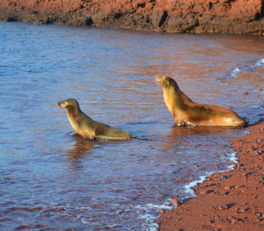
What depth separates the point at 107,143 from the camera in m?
6.63

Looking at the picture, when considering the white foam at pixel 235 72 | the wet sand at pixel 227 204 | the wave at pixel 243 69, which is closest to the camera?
the wet sand at pixel 227 204

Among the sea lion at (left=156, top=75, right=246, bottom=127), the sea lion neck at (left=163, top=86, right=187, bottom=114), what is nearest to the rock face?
the sea lion neck at (left=163, top=86, right=187, bottom=114)

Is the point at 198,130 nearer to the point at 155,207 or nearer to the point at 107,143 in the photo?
the point at 107,143

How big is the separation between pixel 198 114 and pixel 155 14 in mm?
23508

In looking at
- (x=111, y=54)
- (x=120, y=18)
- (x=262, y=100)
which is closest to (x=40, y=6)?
(x=120, y=18)

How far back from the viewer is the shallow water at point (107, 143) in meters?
4.38

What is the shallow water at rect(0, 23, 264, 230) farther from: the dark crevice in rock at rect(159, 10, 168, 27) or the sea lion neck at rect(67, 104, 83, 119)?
the dark crevice in rock at rect(159, 10, 168, 27)

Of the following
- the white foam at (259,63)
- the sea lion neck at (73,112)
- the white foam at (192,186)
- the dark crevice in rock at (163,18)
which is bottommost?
the white foam at (259,63)

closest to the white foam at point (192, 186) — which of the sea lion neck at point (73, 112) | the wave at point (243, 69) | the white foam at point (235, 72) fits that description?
the sea lion neck at point (73, 112)

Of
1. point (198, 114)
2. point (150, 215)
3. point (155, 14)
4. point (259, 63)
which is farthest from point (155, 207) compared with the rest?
point (155, 14)

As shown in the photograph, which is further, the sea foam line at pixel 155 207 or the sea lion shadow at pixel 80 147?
the sea lion shadow at pixel 80 147

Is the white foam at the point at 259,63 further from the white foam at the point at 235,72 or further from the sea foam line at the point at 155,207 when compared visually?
the sea foam line at the point at 155,207

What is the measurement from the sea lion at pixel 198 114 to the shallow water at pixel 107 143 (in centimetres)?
20

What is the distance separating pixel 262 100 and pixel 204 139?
10.4ft
